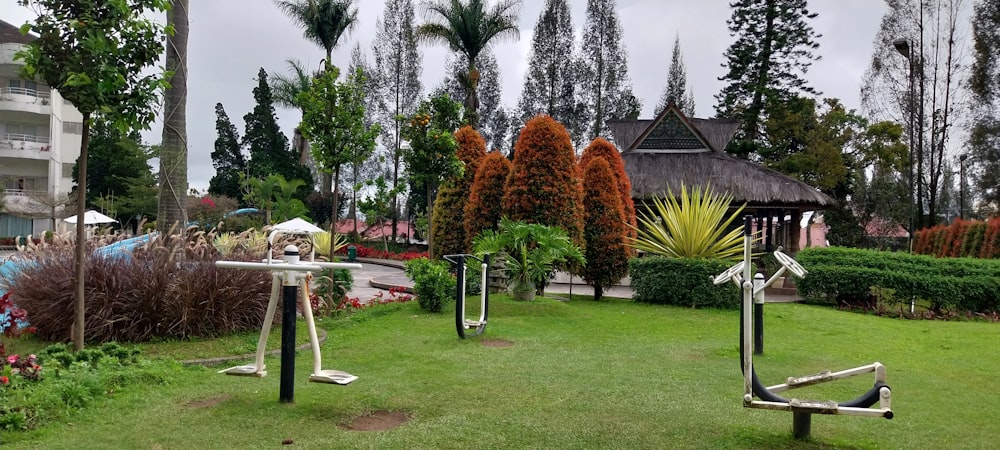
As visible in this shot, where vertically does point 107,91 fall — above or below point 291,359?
above

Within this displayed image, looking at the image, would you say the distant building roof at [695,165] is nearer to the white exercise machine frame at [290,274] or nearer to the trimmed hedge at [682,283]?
the trimmed hedge at [682,283]

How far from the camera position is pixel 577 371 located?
655cm

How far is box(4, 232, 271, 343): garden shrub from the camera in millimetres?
7126

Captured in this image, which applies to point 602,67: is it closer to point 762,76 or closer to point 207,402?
point 762,76

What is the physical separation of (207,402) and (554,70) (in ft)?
117

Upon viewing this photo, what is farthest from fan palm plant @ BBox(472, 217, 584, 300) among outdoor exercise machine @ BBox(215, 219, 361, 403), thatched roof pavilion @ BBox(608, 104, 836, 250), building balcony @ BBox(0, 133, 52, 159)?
building balcony @ BBox(0, 133, 52, 159)

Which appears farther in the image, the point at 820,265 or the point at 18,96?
the point at 18,96

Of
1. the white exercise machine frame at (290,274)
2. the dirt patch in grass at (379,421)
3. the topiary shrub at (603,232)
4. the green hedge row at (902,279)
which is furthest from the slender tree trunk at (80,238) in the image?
the green hedge row at (902,279)

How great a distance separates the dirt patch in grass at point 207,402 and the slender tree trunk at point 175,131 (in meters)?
4.66

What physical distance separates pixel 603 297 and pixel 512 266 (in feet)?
12.1

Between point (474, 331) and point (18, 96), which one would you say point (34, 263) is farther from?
point (18, 96)

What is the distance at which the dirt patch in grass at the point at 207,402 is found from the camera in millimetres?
4910

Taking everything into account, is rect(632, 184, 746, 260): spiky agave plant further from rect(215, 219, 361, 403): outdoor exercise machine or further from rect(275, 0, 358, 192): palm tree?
rect(275, 0, 358, 192): palm tree

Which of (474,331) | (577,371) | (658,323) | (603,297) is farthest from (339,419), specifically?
(603,297)
